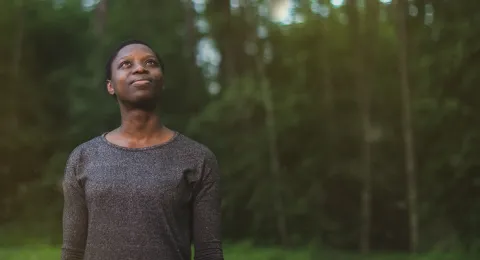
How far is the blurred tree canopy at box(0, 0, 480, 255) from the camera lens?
17.7 feet

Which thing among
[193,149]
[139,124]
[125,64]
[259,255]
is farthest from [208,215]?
[259,255]

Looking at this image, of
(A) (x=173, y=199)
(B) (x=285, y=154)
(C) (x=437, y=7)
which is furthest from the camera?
(B) (x=285, y=154)

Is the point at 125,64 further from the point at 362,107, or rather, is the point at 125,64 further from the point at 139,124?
the point at 362,107

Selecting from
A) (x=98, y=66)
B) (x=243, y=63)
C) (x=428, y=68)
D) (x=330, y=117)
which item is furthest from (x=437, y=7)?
(x=98, y=66)

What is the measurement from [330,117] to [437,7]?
1443mm

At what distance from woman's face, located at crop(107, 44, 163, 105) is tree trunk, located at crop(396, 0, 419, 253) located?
14.9 ft

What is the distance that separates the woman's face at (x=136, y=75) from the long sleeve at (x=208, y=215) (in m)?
0.18

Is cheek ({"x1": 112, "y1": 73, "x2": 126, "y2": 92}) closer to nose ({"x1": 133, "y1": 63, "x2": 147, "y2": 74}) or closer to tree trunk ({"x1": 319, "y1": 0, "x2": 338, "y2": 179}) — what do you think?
nose ({"x1": 133, "y1": 63, "x2": 147, "y2": 74})

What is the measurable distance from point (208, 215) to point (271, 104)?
4602mm

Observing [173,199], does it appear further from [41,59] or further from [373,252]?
[41,59]

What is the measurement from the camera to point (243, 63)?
5676 mm

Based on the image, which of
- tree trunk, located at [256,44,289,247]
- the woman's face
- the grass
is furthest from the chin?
tree trunk, located at [256,44,289,247]

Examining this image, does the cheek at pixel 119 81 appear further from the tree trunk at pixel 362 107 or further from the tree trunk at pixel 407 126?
the tree trunk at pixel 362 107

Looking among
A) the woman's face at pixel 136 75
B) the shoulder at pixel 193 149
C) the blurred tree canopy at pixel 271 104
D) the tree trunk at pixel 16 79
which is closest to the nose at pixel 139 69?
the woman's face at pixel 136 75
